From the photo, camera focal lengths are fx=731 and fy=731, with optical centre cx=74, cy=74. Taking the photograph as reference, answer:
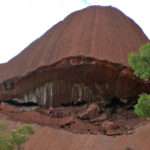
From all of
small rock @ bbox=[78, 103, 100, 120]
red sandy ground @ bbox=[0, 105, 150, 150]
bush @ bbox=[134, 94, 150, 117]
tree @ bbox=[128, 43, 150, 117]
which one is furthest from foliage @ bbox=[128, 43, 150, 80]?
small rock @ bbox=[78, 103, 100, 120]

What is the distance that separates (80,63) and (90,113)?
2505 mm

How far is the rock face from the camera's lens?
3200cm

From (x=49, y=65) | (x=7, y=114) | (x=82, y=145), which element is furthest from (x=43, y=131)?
(x=49, y=65)

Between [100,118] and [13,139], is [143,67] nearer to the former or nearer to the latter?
[13,139]

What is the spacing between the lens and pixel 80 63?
3178cm

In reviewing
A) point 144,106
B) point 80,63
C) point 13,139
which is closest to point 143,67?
point 144,106

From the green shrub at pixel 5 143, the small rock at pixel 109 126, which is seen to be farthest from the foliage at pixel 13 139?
the small rock at pixel 109 126

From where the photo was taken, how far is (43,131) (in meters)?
26.8

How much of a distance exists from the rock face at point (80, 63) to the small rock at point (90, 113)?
4.92 ft

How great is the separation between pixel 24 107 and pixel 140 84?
535 centimetres

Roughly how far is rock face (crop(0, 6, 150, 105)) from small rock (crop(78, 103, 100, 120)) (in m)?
1.50

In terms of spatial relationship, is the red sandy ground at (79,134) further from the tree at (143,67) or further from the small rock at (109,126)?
the tree at (143,67)

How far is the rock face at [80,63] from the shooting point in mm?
32000

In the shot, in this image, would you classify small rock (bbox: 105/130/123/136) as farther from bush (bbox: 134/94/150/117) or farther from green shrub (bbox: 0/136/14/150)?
green shrub (bbox: 0/136/14/150)
